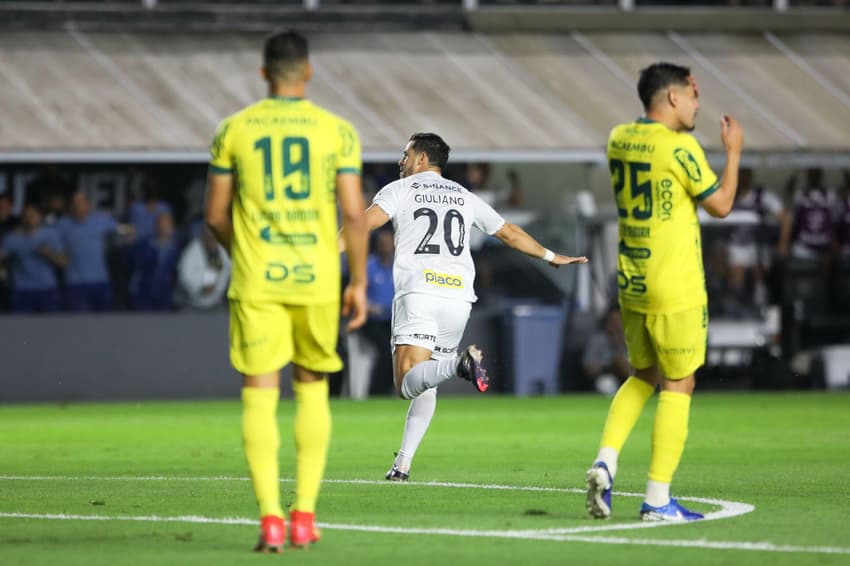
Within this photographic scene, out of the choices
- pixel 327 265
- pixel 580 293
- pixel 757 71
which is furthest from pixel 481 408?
pixel 327 265

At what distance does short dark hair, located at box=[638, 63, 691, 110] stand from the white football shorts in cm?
302

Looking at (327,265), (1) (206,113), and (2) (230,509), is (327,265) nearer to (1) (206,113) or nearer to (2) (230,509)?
(2) (230,509)

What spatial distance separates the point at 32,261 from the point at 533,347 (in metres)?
6.39

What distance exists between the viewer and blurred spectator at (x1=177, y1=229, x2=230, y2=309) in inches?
910

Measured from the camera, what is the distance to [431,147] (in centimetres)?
1202

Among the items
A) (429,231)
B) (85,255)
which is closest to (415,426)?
(429,231)

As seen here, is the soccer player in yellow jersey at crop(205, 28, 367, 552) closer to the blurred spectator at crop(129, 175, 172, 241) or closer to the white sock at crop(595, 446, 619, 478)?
the white sock at crop(595, 446, 619, 478)

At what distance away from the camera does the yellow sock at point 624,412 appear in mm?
9203

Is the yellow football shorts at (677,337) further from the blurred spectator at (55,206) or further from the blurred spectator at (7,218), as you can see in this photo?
the blurred spectator at (7,218)

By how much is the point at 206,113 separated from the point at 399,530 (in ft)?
52.0

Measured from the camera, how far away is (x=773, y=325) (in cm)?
2545

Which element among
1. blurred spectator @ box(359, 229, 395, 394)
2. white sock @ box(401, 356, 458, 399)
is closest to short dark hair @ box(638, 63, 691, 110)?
white sock @ box(401, 356, 458, 399)

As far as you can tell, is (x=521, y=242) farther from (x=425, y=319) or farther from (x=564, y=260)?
(x=425, y=319)

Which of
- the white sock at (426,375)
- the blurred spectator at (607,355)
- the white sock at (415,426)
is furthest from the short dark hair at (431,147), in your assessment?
the blurred spectator at (607,355)
